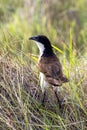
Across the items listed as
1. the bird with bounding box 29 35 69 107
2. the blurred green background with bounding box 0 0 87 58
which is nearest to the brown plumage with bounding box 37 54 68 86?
the bird with bounding box 29 35 69 107

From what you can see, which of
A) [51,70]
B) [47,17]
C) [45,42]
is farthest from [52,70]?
[47,17]

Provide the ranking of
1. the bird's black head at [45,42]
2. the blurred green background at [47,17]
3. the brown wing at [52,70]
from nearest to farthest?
the brown wing at [52,70] < the bird's black head at [45,42] < the blurred green background at [47,17]

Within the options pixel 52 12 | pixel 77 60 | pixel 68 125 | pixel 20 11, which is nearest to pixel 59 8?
pixel 52 12

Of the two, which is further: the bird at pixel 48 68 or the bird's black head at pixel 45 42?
the bird's black head at pixel 45 42

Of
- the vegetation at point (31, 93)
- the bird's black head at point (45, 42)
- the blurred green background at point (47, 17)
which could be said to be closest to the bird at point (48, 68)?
the bird's black head at point (45, 42)

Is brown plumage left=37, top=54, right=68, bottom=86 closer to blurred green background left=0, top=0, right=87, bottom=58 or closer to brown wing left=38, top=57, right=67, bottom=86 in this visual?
brown wing left=38, top=57, right=67, bottom=86

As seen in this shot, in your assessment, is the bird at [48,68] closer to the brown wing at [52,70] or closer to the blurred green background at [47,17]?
the brown wing at [52,70]

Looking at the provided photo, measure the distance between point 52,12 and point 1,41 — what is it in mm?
6858

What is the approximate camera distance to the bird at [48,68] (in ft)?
14.3

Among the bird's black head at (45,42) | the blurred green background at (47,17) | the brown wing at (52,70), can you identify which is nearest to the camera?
the brown wing at (52,70)

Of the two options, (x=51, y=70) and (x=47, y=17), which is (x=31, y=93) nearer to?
(x=51, y=70)

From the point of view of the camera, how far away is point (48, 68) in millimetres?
4469

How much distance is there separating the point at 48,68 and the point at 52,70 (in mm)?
41

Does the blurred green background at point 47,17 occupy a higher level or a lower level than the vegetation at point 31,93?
higher
